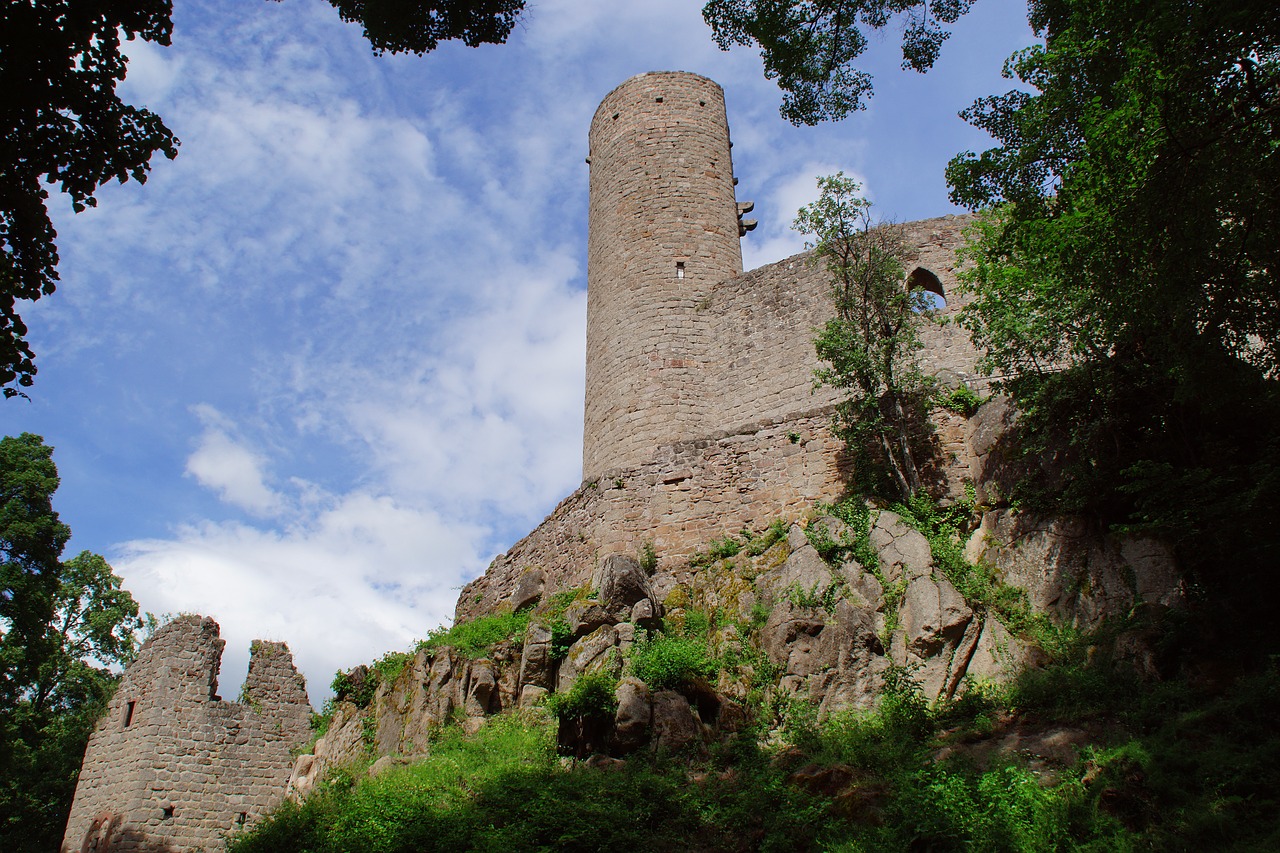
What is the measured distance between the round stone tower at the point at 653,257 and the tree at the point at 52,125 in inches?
466

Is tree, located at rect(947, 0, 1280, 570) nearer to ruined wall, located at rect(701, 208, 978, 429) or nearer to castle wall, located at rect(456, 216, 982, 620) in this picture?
castle wall, located at rect(456, 216, 982, 620)

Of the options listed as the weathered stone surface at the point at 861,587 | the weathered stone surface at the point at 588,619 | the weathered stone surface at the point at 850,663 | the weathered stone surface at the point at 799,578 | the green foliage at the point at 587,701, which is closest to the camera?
the weathered stone surface at the point at 850,663

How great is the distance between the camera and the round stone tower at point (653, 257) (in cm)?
1967

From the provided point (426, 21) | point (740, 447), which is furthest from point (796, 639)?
point (426, 21)

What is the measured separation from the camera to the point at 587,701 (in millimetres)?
11031

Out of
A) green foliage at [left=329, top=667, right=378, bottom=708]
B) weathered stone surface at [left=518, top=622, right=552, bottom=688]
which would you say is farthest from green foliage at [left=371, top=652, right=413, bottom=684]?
weathered stone surface at [left=518, top=622, right=552, bottom=688]

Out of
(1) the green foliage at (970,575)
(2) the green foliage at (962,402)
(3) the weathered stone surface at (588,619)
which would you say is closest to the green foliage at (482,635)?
(3) the weathered stone surface at (588,619)

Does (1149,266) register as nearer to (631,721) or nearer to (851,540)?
(851,540)

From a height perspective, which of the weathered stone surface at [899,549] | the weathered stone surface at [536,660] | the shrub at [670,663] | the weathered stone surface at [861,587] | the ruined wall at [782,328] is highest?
the ruined wall at [782,328]

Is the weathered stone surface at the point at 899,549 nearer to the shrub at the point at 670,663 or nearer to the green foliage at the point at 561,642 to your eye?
the shrub at the point at 670,663

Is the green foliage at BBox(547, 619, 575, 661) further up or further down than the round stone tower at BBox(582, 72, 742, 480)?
further down

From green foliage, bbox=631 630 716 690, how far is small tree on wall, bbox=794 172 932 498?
417 cm

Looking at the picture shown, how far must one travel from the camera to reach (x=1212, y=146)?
849 cm

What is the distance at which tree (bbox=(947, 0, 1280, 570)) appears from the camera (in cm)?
845
